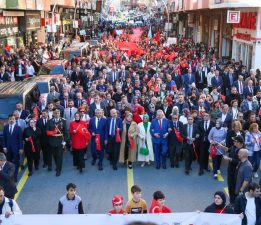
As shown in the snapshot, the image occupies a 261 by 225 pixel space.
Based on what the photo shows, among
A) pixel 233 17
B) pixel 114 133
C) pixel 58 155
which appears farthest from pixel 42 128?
pixel 233 17

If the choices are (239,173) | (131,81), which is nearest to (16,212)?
(239,173)

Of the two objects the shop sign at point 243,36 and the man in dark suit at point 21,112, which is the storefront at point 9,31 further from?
the man in dark suit at point 21,112

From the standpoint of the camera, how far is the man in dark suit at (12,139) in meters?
11.1

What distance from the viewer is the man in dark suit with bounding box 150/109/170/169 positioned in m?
11.6

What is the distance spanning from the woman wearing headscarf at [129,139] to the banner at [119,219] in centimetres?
517

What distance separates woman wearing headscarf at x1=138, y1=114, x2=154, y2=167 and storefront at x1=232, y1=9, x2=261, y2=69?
12.7m

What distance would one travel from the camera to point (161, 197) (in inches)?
277

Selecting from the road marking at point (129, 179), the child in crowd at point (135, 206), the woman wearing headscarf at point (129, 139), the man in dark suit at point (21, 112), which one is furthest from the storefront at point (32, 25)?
the child in crowd at point (135, 206)

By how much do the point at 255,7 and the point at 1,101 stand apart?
13575 mm

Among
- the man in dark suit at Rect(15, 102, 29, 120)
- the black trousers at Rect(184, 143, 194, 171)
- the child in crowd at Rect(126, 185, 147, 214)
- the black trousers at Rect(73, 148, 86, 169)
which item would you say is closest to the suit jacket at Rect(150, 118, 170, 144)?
the black trousers at Rect(184, 143, 194, 171)

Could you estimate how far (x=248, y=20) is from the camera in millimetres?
24406

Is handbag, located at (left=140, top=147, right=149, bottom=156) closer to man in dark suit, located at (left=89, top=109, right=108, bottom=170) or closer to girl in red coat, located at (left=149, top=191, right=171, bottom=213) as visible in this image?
man in dark suit, located at (left=89, top=109, right=108, bottom=170)

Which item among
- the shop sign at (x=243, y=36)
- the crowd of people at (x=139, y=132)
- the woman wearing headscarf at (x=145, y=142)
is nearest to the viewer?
the crowd of people at (x=139, y=132)

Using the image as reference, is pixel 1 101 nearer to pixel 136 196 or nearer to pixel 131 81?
pixel 131 81
